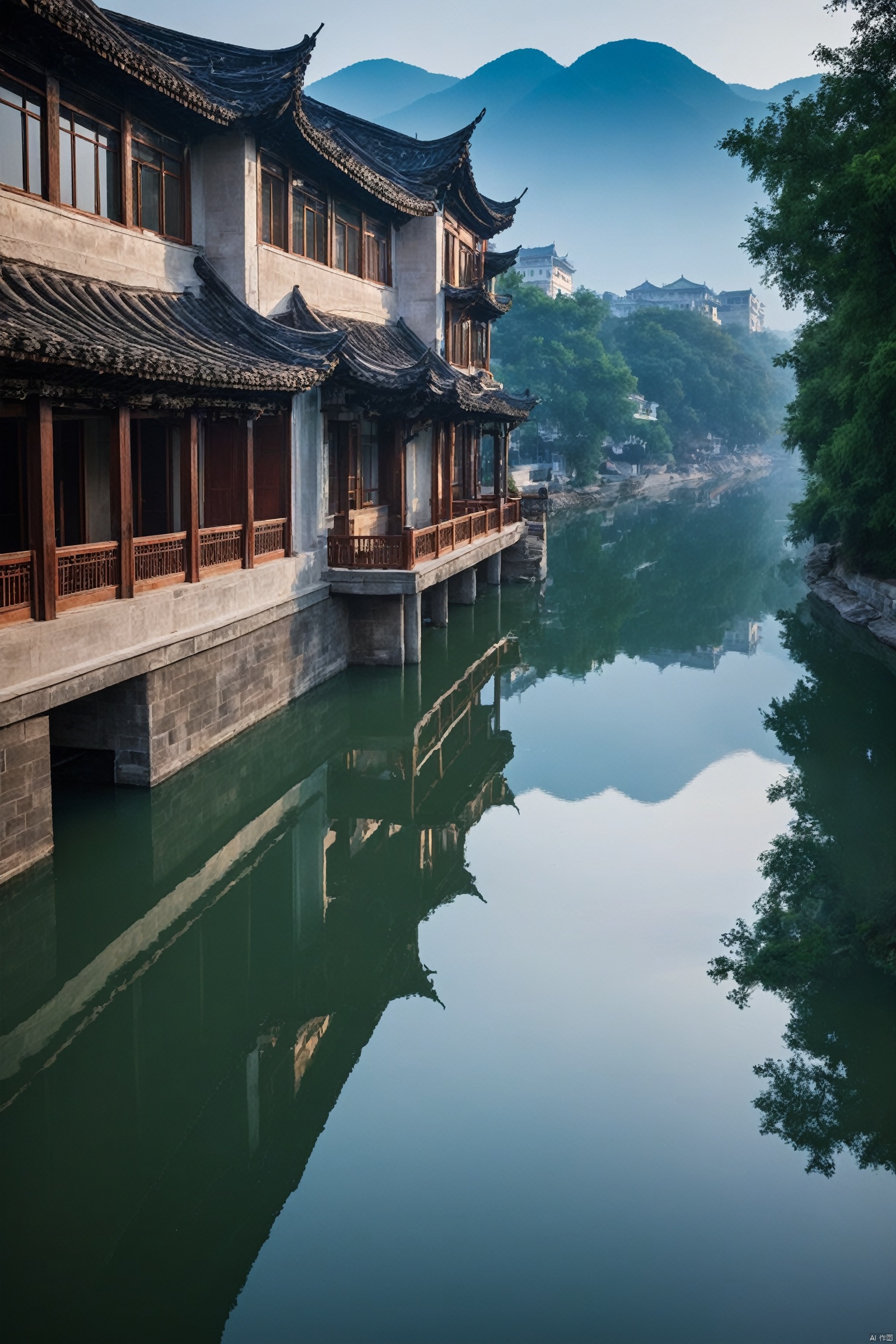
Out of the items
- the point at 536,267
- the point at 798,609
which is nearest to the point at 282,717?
the point at 798,609

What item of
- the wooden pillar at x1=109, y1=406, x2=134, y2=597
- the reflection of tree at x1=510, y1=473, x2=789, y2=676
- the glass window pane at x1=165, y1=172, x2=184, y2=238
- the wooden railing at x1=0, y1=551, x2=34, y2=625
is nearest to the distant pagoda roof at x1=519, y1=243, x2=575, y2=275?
the reflection of tree at x1=510, y1=473, x2=789, y2=676

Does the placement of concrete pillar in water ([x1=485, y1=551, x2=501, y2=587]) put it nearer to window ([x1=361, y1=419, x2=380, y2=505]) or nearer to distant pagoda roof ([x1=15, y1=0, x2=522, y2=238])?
window ([x1=361, y1=419, x2=380, y2=505])

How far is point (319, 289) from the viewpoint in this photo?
58.5 feet

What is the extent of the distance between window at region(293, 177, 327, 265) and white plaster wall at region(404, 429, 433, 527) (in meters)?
4.39

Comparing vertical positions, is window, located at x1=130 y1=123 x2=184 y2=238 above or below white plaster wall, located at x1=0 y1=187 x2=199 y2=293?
above

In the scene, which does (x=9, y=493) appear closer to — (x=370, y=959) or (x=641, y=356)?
(x=370, y=959)

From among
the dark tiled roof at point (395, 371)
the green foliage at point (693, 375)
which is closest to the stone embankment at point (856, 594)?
the dark tiled roof at point (395, 371)

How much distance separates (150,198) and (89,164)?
148 cm

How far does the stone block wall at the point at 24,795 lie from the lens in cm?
911

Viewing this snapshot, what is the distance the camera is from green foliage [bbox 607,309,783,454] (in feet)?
240

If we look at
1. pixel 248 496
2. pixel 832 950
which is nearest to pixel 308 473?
pixel 248 496

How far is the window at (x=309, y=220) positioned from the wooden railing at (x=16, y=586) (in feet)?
29.0

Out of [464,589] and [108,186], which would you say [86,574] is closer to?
[108,186]

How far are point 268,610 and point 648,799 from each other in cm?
476
